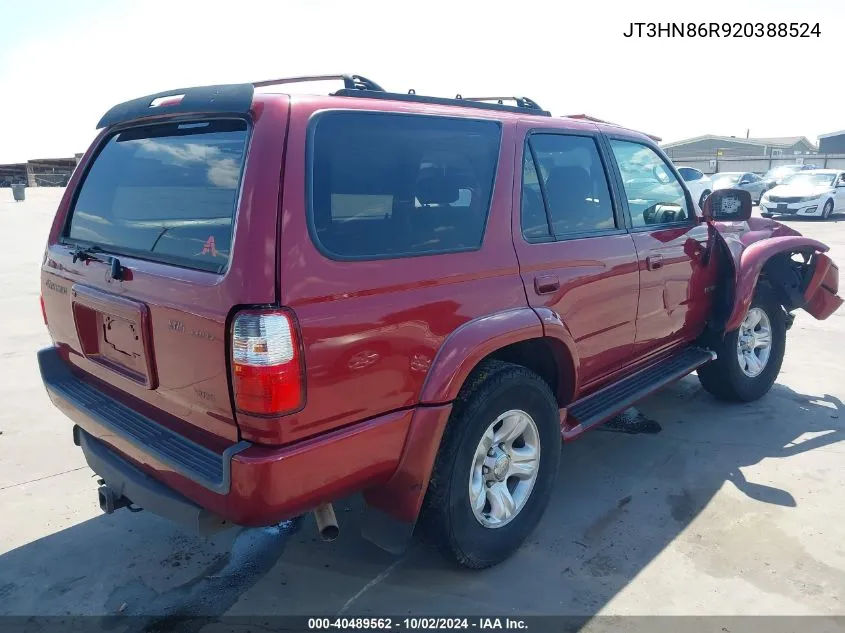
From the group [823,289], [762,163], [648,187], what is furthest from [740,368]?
[762,163]

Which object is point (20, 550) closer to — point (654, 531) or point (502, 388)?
point (502, 388)

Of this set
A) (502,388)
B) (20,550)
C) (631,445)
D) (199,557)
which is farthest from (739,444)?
(20,550)

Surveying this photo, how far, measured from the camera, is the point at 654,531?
309cm

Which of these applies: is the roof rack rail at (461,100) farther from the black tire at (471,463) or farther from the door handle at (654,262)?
the black tire at (471,463)

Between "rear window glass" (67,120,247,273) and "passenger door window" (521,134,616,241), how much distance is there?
1.29 m

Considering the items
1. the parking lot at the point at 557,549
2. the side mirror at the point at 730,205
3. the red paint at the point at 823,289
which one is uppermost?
the side mirror at the point at 730,205

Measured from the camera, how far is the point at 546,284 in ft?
9.28

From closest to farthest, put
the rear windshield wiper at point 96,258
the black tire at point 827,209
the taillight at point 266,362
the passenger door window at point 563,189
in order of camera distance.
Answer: the taillight at point 266,362 < the rear windshield wiper at point 96,258 < the passenger door window at point 563,189 < the black tire at point 827,209

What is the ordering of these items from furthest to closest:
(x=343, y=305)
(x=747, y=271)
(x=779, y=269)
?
(x=779, y=269), (x=747, y=271), (x=343, y=305)

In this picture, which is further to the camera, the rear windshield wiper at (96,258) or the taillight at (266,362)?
the rear windshield wiper at (96,258)

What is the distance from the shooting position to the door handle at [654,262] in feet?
11.6

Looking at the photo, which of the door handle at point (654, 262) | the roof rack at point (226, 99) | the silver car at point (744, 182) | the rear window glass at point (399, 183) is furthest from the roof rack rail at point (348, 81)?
the silver car at point (744, 182)

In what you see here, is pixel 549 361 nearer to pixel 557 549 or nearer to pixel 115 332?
pixel 557 549

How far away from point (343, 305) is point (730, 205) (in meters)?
3.02
